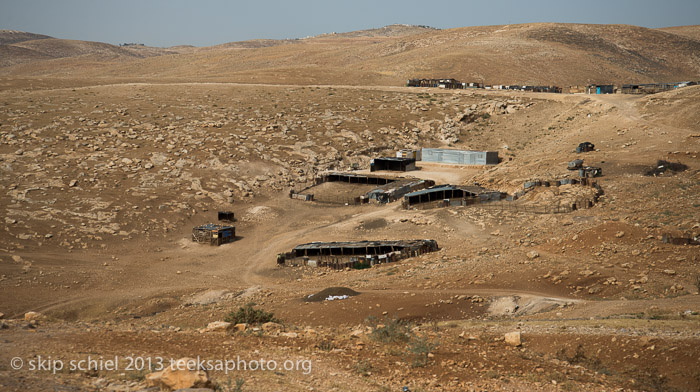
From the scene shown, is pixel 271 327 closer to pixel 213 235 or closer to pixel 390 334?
pixel 390 334

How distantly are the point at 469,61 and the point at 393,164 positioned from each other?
52361mm

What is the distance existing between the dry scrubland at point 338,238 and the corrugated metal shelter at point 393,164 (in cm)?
200

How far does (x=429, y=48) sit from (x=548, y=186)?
82390mm

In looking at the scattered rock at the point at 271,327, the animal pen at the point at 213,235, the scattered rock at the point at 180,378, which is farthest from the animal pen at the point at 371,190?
the scattered rock at the point at 180,378

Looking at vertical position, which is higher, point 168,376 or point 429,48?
point 429,48

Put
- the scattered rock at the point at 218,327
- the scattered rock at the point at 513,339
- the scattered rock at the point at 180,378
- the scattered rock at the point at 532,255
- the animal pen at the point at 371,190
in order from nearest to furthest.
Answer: the scattered rock at the point at 180,378
the scattered rock at the point at 513,339
the scattered rock at the point at 218,327
the scattered rock at the point at 532,255
the animal pen at the point at 371,190

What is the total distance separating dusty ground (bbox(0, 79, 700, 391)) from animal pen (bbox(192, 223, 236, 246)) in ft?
3.14

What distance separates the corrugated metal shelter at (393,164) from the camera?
183 ft

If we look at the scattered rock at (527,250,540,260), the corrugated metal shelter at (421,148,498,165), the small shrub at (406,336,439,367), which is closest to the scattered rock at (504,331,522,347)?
the small shrub at (406,336,439,367)

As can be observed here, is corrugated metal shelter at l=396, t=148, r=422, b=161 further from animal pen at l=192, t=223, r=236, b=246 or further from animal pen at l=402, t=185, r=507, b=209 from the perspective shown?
animal pen at l=192, t=223, r=236, b=246

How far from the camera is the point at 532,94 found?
7756 cm

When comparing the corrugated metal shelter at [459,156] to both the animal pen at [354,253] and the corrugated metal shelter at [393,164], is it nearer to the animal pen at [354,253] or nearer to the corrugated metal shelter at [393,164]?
the corrugated metal shelter at [393,164]

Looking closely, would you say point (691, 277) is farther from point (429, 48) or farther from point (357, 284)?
point (429, 48)

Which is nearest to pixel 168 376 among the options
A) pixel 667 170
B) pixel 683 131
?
pixel 667 170
